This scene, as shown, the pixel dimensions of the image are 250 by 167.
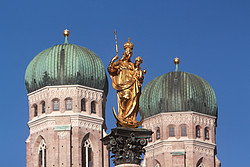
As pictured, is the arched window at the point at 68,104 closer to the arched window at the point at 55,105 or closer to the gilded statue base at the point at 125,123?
the arched window at the point at 55,105

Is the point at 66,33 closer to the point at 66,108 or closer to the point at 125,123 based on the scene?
the point at 66,108

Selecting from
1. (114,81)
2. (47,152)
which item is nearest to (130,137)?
(114,81)

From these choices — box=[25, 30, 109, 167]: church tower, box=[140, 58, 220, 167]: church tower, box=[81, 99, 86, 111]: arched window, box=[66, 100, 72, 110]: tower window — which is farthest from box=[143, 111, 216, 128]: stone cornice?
box=[66, 100, 72, 110]: tower window

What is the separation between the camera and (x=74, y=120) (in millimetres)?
75562

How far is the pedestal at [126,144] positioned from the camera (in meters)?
26.5

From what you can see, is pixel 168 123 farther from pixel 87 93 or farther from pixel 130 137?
pixel 130 137

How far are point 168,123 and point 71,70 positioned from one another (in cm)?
1127

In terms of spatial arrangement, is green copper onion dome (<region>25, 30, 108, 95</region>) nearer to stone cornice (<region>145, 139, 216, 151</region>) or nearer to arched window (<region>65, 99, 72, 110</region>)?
arched window (<region>65, 99, 72, 110</region>)

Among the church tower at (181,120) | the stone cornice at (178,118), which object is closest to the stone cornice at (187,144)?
the church tower at (181,120)

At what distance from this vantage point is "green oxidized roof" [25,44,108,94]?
77000 millimetres

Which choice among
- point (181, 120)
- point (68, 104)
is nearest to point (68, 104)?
point (68, 104)

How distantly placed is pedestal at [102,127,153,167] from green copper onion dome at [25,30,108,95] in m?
50.3

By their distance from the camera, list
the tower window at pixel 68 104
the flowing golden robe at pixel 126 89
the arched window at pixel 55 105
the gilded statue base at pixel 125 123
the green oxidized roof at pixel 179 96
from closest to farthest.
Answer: the gilded statue base at pixel 125 123 < the flowing golden robe at pixel 126 89 < the tower window at pixel 68 104 < the arched window at pixel 55 105 < the green oxidized roof at pixel 179 96

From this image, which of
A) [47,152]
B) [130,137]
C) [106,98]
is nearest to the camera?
[130,137]
